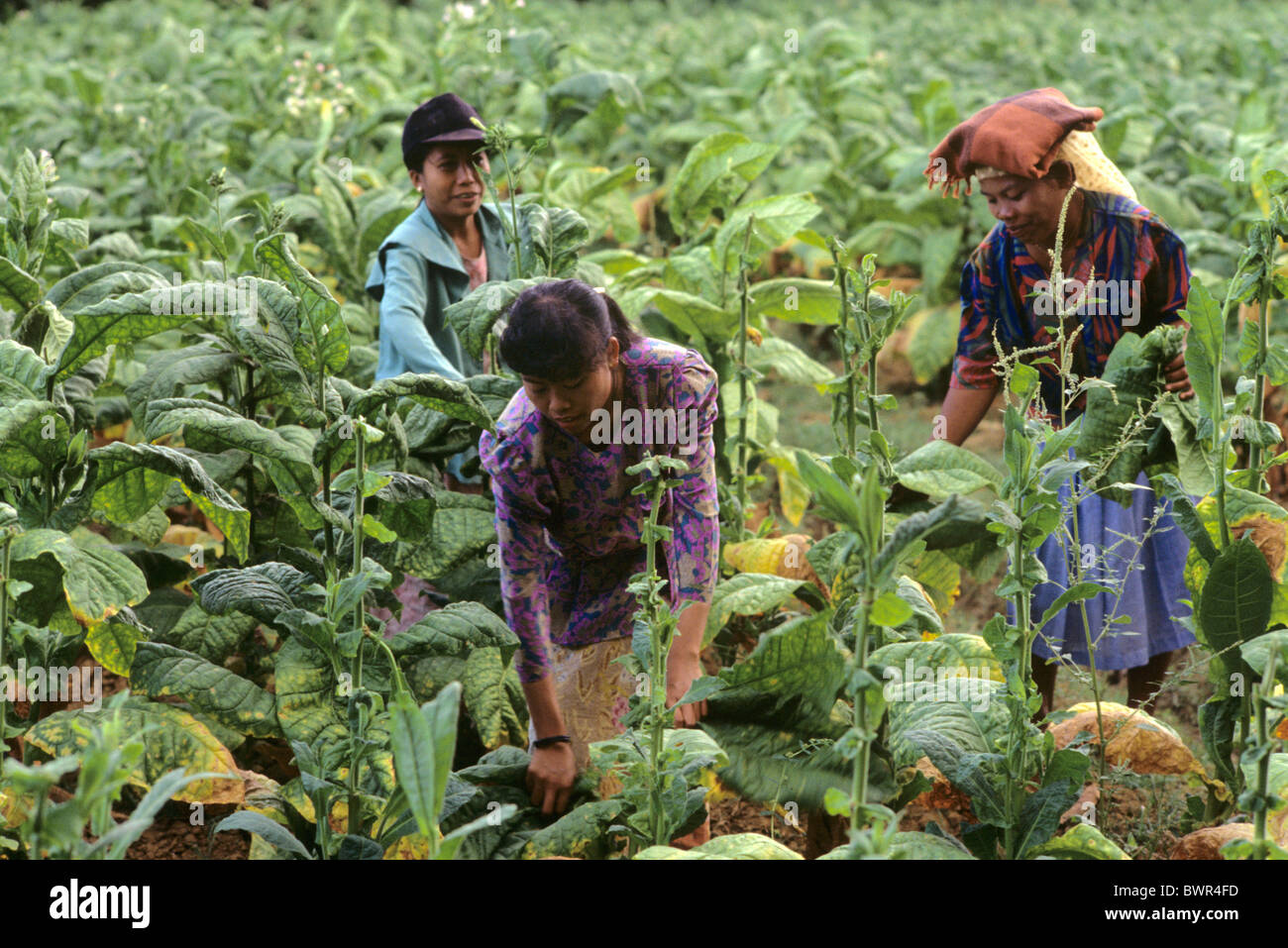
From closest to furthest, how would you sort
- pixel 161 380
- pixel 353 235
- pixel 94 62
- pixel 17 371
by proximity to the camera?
pixel 17 371, pixel 161 380, pixel 353 235, pixel 94 62

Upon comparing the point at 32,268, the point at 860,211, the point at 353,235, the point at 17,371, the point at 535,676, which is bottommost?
the point at 535,676

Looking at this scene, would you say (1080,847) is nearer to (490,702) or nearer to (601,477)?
(601,477)

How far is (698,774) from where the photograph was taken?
248 centimetres

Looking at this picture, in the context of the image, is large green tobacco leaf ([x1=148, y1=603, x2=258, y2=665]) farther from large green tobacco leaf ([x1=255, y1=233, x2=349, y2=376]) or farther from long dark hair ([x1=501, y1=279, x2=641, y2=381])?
long dark hair ([x1=501, y1=279, x2=641, y2=381])

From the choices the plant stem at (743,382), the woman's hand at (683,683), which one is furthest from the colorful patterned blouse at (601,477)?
the plant stem at (743,382)

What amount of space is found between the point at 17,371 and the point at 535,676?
1.08 m

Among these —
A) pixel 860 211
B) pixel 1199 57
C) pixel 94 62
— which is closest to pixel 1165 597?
pixel 860 211

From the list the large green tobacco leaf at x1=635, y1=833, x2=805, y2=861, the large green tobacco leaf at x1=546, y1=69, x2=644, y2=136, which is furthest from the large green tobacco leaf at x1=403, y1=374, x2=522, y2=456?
the large green tobacco leaf at x1=546, y1=69, x2=644, y2=136

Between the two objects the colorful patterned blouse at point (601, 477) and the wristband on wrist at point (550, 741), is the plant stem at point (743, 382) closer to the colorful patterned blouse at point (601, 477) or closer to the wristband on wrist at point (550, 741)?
the colorful patterned blouse at point (601, 477)

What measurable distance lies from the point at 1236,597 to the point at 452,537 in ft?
4.91

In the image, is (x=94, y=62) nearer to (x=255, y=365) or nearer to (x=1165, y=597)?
(x=255, y=365)

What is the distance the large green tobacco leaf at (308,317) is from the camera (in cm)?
257

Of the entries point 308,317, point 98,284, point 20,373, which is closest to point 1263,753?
point 308,317

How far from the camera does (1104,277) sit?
3.13m
